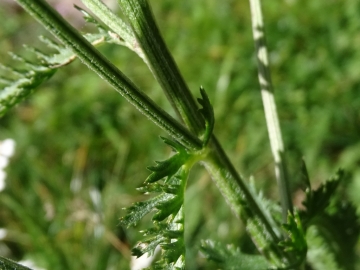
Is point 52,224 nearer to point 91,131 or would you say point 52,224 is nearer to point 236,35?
point 91,131

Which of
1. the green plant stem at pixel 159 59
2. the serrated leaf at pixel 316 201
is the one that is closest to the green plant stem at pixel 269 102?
the serrated leaf at pixel 316 201

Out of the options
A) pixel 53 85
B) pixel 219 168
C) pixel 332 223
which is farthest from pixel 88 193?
pixel 219 168

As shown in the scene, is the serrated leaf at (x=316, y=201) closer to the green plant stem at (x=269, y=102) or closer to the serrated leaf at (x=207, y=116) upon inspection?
the green plant stem at (x=269, y=102)

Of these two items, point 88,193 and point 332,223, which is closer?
point 332,223

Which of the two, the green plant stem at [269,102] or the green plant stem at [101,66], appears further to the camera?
the green plant stem at [269,102]

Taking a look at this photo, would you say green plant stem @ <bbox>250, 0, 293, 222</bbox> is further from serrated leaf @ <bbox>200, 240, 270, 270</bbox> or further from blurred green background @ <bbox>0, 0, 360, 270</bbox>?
blurred green background @ <bbox>0, 0, 360, 270</bbox>

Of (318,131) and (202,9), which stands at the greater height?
(202,9)

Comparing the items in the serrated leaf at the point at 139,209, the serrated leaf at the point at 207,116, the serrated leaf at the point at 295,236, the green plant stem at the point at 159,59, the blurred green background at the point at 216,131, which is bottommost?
the serrated leaf at the point at 295,236
